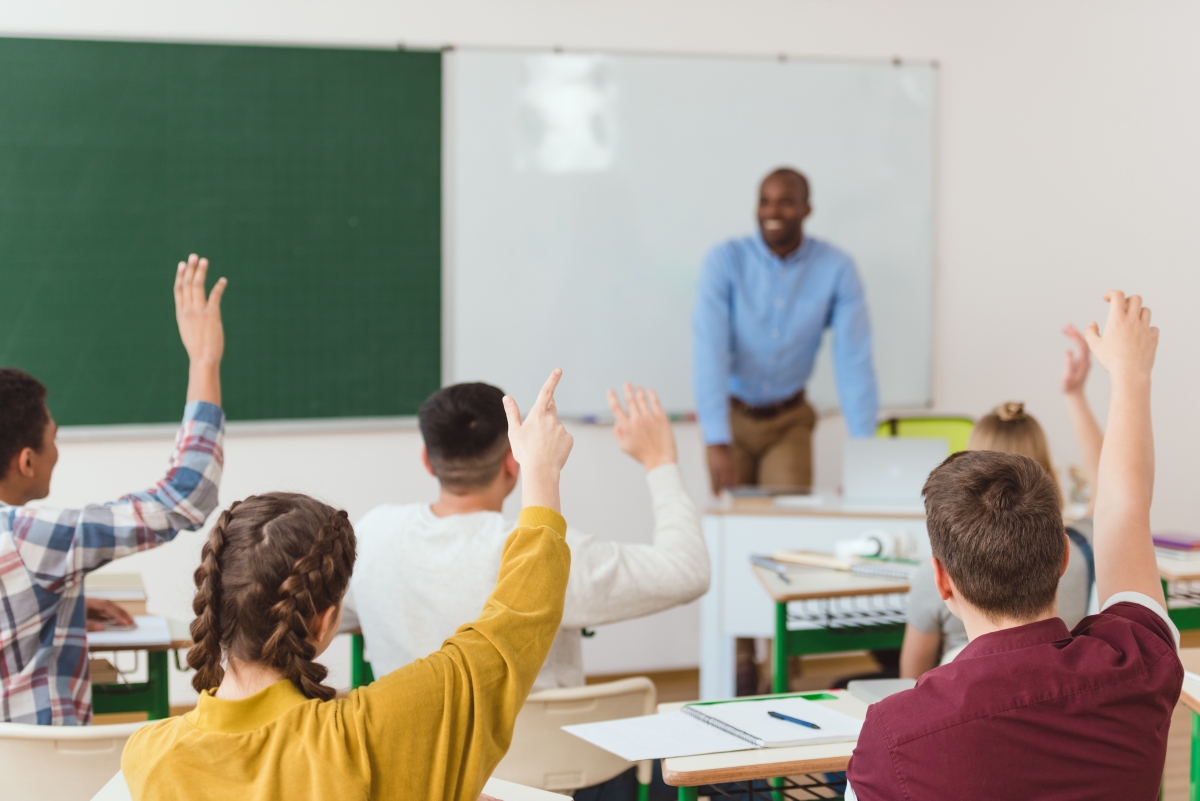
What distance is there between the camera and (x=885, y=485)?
3492 mm

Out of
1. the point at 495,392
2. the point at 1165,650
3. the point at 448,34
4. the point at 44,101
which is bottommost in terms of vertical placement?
the point at 1165,650

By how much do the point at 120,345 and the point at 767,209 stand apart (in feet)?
8.21

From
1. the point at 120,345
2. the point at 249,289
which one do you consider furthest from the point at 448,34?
the point at 120,345

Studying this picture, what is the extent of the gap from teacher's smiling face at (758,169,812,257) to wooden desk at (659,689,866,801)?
2.84m

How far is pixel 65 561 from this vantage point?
1.81 m

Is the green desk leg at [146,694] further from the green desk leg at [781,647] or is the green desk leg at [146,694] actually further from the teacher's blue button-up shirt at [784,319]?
the teacher's blue button-up shirt at [784,319]

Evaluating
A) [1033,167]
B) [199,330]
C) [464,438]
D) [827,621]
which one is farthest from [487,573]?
[1033,167]

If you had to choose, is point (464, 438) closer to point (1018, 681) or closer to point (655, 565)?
point (655, 565)

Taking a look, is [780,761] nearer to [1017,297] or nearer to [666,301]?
[666,301]

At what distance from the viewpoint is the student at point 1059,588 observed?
2154 millimetres

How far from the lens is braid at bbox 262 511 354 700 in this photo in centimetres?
112

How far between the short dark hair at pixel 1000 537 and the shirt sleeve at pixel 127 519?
1319mm

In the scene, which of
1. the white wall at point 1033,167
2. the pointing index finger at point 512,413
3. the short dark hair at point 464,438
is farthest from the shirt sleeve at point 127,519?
the white wall at point 1033,167

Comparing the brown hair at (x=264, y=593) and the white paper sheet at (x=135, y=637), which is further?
the white paper sheet at (x=135, y=637)
